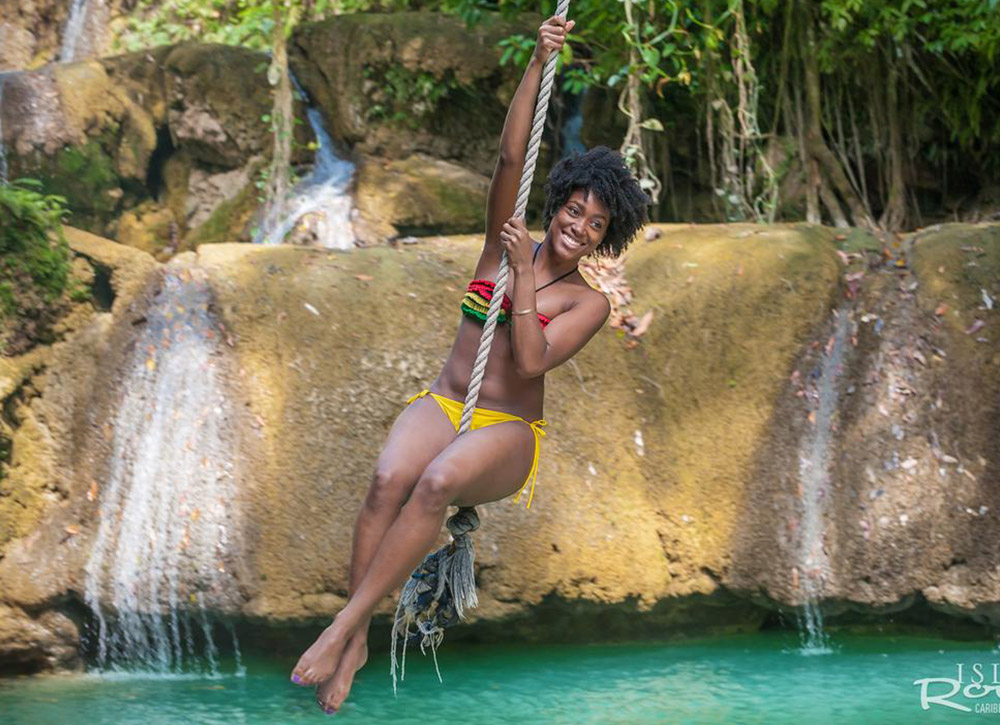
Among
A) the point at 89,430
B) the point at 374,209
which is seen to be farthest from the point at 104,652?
the point at 374,209

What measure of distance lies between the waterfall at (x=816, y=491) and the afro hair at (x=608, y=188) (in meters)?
2.35

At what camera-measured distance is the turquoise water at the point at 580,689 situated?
4.66 meters

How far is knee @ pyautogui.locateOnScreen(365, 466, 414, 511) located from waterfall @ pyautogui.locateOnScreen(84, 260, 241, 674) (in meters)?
2.11

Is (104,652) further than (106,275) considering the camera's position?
No

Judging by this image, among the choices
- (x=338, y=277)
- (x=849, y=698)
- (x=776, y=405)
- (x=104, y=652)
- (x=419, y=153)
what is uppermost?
(x=419, y=153)

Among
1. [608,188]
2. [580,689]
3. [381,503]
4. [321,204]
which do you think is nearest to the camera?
[381,503]

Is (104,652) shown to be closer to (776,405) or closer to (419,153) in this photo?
(776,405)

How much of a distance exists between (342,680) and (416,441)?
0.72 meters

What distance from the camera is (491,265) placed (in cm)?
372

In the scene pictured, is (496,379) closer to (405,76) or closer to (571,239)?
(571,239)

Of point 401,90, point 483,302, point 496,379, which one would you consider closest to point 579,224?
point 483,302

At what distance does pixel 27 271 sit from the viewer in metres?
5.80

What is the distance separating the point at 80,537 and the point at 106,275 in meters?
1.48

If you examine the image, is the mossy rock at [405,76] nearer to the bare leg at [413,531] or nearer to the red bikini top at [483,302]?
the red bikini top at [483,302]
